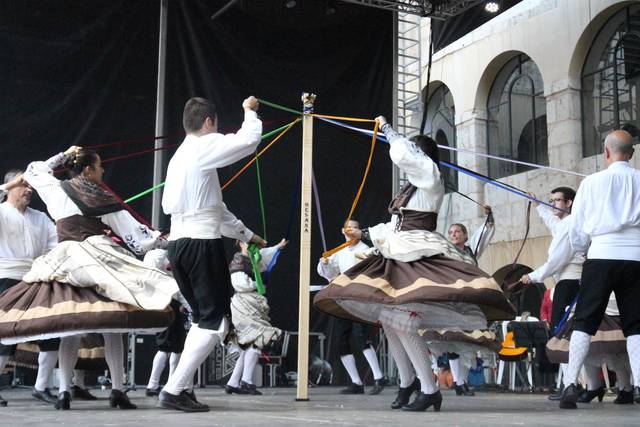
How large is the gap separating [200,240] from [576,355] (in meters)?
2.35

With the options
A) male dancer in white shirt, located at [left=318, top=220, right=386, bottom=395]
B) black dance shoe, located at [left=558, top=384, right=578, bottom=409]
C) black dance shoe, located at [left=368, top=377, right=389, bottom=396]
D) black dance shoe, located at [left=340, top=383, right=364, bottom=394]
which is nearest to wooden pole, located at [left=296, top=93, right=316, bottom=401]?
black dance shoe, located at [left=558, top=384, right=578, bottom=409]

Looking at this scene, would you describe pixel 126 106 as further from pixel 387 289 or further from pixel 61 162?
pixel 387 289

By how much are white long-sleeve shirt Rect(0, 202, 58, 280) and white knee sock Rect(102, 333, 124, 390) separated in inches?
48.8

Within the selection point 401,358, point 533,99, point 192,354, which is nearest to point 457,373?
point 401,358

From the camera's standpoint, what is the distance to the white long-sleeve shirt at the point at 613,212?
5.07m

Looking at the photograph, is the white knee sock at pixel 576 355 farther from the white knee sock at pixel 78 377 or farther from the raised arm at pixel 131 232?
the white knee sock at pixel 78 377

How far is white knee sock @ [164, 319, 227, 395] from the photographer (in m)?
4.62

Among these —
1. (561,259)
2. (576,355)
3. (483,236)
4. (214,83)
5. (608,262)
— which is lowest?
(576,355)

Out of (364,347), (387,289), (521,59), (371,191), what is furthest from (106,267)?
(521,59)

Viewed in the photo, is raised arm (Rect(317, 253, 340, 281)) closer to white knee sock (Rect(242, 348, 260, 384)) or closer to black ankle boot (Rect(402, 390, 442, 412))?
white knee sock (Rect(242, 348, 260, 384))

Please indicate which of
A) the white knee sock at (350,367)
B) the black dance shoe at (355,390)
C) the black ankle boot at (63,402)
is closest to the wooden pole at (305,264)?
the black ankle boot at (63,402)

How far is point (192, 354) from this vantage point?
4641mm

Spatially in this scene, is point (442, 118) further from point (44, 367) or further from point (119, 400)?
point (119, 400)

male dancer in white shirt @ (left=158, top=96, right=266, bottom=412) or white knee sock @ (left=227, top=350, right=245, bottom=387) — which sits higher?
male dancer in white shirt @ (left=158, top=96, right=266, bottom=412)
